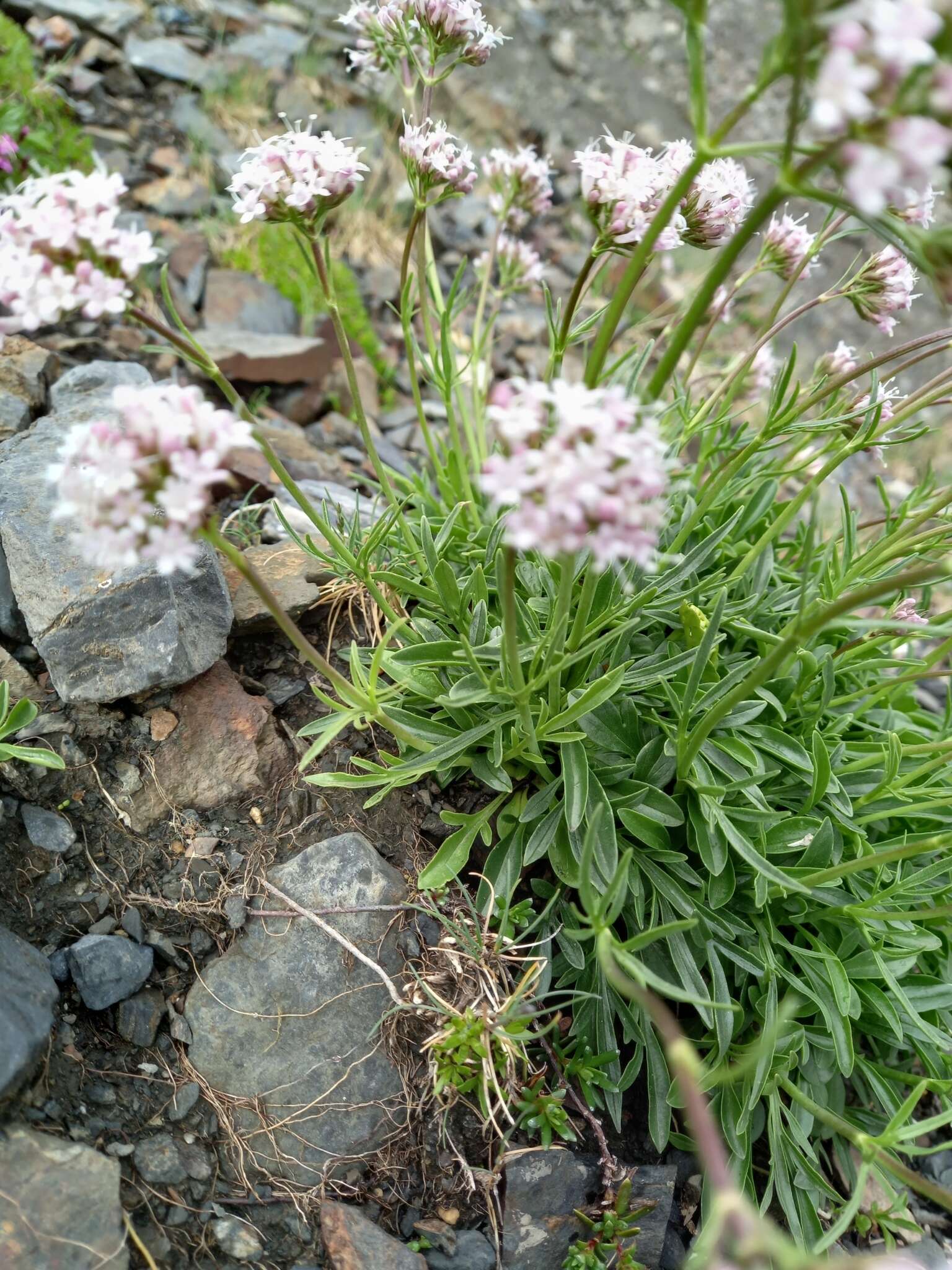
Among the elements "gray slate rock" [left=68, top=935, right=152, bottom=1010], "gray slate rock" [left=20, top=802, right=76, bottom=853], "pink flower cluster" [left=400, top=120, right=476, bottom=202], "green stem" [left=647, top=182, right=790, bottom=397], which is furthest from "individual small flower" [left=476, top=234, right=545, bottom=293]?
"gray slate rock" [left=68, top=935, right=152, bottom=1010]

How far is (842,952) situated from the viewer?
105 inches

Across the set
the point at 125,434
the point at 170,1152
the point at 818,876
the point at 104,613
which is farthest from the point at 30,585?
the point at 818,876

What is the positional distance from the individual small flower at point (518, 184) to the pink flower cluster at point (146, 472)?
197 centimetres

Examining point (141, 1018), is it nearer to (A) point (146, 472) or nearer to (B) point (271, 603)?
(B) point (271, 603)

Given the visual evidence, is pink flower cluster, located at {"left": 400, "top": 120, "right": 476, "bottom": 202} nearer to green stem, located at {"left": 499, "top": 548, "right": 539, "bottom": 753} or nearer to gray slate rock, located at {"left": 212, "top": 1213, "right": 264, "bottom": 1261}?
green stem, located at {"left": 499, "top": 548, "right": 539, "bottom": 753}

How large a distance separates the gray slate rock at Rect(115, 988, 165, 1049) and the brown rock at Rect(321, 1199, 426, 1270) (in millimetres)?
600

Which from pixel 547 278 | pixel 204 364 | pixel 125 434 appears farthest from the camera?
pixel 547 278

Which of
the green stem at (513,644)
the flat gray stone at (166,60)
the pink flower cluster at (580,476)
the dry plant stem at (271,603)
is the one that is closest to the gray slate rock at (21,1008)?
the dry plant stem at (271,603)

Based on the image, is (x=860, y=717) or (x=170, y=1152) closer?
(x=170, y=1152)

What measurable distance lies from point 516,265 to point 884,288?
150 cm

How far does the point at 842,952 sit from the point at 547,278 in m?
4.86

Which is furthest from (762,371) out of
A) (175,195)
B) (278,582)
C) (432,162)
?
(175,195)

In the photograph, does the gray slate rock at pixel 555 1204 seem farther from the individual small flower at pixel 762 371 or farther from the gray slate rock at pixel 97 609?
the individual small flower at pixel 762 371

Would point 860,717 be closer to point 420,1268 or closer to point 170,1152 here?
point 420,1268
